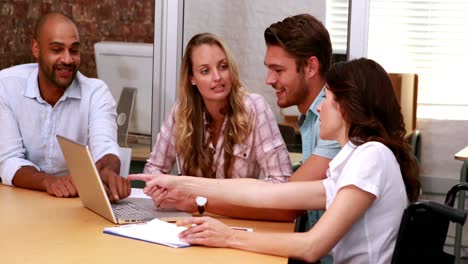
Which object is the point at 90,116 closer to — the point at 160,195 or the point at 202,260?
the point at 160,195

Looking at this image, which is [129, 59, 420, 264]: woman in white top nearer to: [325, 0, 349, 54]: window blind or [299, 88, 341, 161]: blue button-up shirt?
[299, 88, 341, 161]: blue button-up shirt

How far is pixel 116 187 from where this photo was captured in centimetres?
285

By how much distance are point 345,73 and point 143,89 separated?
2.47 meters

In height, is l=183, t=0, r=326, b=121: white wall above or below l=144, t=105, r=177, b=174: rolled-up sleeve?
above

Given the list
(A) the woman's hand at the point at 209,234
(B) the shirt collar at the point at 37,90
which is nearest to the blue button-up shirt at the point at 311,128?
(A) the woman's hand at the point at 209,234

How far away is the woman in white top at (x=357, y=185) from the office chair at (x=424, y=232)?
7.4 inches

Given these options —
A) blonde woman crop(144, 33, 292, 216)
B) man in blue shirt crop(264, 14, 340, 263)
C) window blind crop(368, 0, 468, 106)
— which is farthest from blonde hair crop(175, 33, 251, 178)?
window blind crop(368, 0, 468, 106)

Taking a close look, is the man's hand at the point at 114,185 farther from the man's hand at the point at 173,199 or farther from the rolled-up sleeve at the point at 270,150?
the rolled-up sleeve at the point at 270,150

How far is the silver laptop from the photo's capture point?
252 cm

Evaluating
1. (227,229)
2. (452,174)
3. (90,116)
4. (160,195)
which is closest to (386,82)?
(227,229)

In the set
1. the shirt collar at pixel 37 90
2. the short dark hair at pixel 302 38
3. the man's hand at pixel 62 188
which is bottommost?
the man's hand at pixel 62 188

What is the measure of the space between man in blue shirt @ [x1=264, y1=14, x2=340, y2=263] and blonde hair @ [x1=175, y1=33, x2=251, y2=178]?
17cm

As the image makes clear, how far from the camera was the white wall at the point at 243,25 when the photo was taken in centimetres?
467

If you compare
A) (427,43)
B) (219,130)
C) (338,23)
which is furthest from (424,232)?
(427,43)
